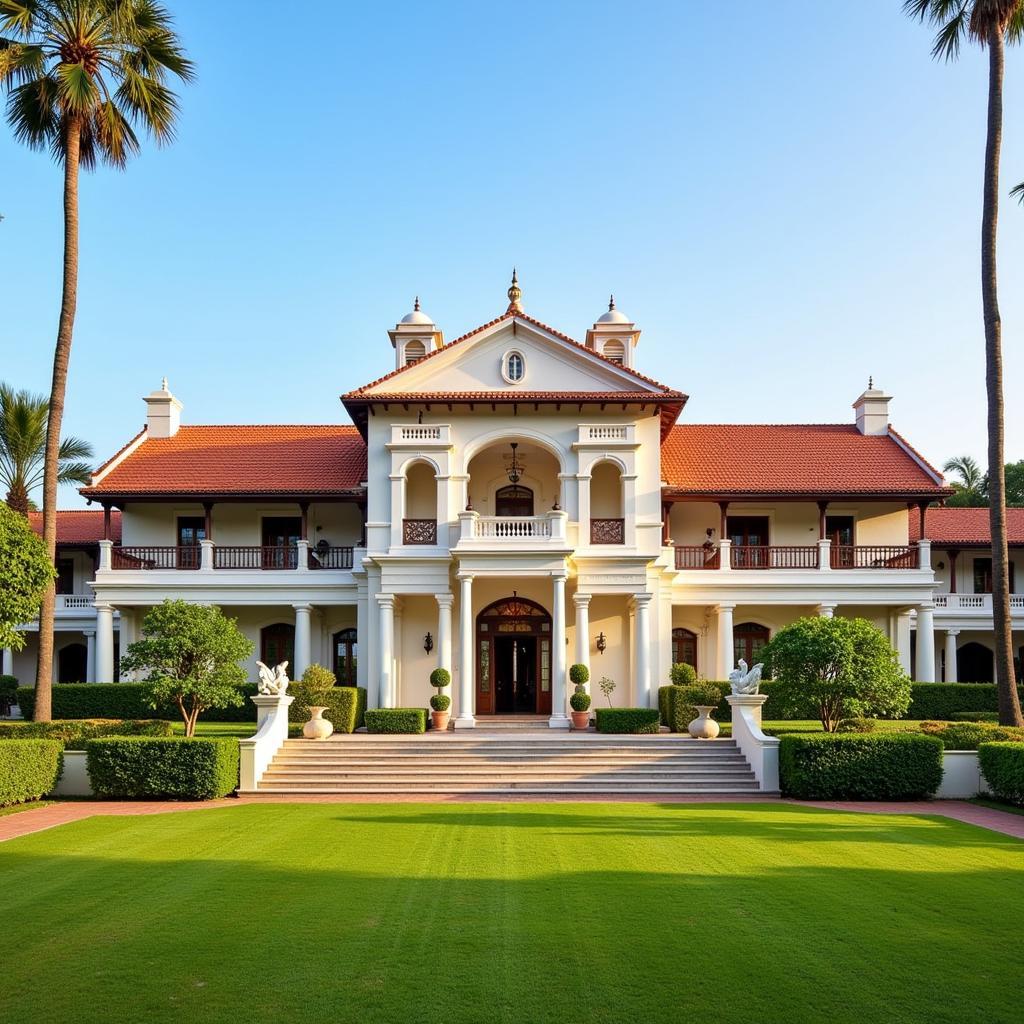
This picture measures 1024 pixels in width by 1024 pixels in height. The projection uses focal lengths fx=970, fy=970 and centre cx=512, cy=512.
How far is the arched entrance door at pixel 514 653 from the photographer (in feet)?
94.0

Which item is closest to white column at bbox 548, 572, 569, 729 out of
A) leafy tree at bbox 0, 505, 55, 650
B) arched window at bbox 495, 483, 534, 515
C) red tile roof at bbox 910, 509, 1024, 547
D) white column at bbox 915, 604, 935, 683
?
arched window at bbox 495, 483, 534, 515

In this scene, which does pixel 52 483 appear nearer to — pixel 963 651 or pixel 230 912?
pixel 230 912

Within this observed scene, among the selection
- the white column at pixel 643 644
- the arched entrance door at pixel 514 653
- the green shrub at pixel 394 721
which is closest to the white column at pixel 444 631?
the arched entrance door at pixel 514 653

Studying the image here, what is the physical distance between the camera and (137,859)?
40.2ft

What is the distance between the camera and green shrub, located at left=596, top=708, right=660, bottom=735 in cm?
2389

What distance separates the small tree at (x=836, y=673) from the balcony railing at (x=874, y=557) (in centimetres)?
1000

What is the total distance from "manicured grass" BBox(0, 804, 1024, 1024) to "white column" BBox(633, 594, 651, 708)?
11.8 metres

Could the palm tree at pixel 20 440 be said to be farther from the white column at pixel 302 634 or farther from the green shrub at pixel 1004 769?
the green shrub at pixel 1004 769

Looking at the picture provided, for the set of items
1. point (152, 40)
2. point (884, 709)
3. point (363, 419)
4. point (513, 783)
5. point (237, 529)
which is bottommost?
point (513, 783)

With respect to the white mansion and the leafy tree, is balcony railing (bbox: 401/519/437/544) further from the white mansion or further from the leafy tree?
the leafy tree

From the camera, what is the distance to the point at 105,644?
29.0 metres

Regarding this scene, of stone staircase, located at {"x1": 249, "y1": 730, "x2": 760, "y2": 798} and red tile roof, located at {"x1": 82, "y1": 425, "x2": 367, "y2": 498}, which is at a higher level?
red tile roof, located at {"x1": 82, "y1": 425, "x2": 367, "y2": 498}

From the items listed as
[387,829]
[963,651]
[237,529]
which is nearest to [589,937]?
[387,829]

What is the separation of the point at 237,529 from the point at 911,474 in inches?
857
